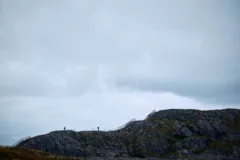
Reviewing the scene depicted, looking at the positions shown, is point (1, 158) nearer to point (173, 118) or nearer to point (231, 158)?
point (231, 158)

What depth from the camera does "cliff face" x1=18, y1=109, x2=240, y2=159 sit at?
384 feet

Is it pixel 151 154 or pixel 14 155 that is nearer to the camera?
pixel 14 155

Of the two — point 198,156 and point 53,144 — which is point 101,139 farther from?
point 198,156

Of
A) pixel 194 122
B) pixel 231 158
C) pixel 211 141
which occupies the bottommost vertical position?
pixel 231 158

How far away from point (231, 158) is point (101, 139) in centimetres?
6570

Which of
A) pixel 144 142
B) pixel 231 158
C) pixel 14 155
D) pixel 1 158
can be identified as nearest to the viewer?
pixel 1 158

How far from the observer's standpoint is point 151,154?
128625mm

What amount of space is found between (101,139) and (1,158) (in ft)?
218

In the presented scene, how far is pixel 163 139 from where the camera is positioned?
14088cm

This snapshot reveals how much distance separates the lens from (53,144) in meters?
115

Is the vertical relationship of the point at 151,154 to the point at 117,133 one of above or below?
below

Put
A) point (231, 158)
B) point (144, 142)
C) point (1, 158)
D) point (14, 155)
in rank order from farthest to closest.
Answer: point (144, 142)
point (231, 158)
point (14, 155)
point (1, 158)

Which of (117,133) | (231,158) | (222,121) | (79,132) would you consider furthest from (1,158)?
(222,121)

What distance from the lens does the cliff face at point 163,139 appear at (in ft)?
384
